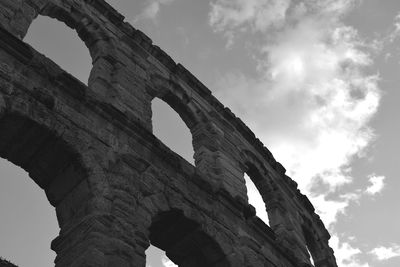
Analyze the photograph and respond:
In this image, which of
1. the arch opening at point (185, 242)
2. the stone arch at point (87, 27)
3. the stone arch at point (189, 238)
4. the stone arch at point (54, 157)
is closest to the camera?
the stone arch at point (54, 157)

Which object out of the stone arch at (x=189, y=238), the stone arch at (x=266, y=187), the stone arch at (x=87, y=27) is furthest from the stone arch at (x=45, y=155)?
the stone arch at (x=266, y=187)

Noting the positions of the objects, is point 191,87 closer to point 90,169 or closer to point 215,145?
point 215,145

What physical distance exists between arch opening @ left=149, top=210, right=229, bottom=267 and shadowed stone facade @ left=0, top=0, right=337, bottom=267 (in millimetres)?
17

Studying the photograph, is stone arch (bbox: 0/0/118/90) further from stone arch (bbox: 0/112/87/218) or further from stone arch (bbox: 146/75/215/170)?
stone arch (bbox: 0/112/87/218)

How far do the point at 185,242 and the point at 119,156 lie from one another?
1.89 metres

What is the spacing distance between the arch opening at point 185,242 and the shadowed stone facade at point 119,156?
0.06ft

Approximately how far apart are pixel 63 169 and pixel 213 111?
643 centimetres

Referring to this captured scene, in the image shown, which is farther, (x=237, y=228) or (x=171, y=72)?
(x=171, y=72)

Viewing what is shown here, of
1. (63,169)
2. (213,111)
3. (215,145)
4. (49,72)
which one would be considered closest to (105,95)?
(49,72)

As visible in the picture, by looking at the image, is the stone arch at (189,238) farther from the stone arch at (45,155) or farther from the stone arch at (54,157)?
the stone arch at (45,155)

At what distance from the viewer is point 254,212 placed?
10.8 meters

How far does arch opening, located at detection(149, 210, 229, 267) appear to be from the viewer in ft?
29.6

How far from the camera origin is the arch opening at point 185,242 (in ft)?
29.6

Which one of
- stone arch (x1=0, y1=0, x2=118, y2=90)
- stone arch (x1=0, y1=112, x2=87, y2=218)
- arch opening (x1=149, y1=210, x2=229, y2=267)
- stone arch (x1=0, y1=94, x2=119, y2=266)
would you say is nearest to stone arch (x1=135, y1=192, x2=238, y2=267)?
arch opening (x1=149, y1=210, x2=229, y2=267)
